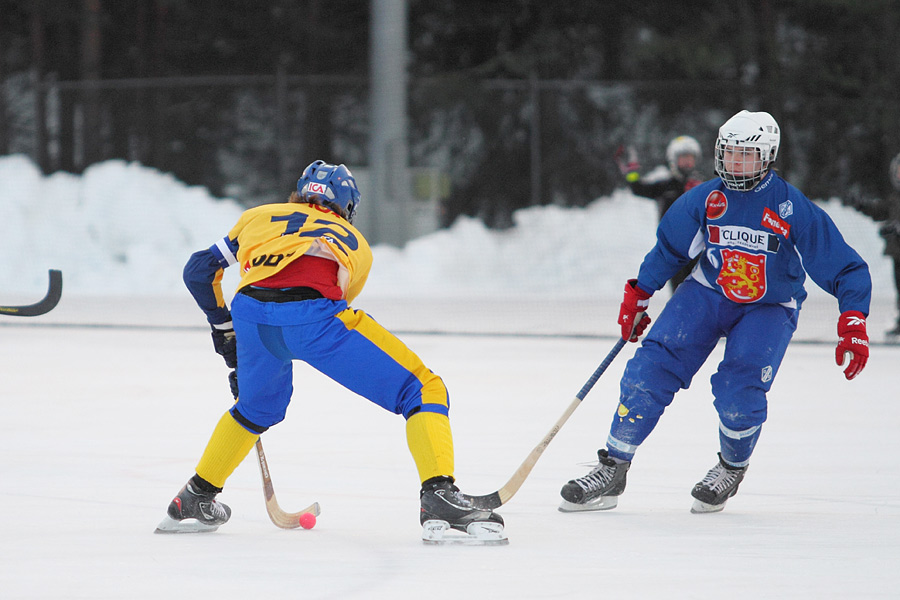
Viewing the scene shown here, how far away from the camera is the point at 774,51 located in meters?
19.5

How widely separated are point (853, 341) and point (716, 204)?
2.27 feet

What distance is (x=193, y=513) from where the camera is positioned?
13.3 feet

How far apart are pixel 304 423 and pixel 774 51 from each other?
592 inches

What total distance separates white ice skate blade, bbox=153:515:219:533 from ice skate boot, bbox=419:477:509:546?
0.75 metres

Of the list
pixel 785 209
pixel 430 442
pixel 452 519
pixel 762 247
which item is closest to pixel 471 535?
pixel 452 519

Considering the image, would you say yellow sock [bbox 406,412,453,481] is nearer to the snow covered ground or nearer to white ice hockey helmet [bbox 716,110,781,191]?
the snow covered ground

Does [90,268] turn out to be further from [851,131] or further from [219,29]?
[851,131]

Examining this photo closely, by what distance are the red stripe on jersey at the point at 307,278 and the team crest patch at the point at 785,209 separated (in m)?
1.59

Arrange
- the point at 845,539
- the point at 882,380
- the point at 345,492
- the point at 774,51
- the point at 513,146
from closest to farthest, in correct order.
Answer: the point at 845,539 → the point at 345,492 → the point at 882,380 → the point at 513,146 → the point at 774,51

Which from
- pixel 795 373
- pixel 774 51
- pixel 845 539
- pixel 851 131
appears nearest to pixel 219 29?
pixel 774 51

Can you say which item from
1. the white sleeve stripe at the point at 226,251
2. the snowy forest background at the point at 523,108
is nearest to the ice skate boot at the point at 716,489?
the white sleeve stripe at the point at 226,251

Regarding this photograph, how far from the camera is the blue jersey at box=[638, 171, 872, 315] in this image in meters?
4.36

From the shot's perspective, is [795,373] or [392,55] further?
[392,55]

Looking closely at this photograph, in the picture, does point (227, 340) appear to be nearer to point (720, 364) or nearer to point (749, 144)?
point (720, 364)
